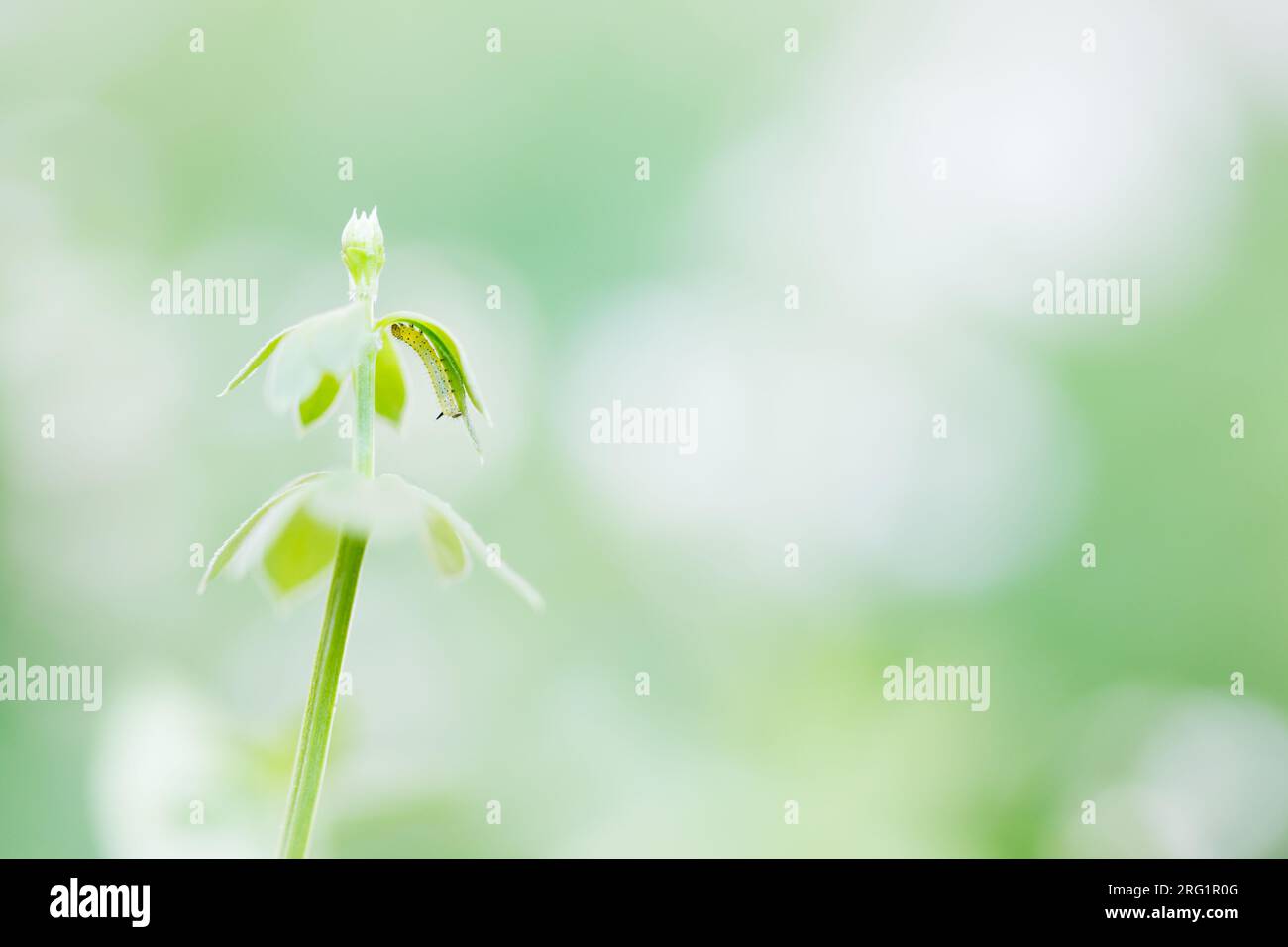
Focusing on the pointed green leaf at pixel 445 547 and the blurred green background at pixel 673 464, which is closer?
the pointed green leaf at pixel 445 547

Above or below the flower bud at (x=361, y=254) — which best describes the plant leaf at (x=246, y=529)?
below

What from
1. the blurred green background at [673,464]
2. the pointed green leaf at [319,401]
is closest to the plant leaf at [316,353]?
the pointed green leaf at [319,401]

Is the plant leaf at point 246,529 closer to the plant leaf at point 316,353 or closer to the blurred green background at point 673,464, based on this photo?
the plant leaf at point 316,353

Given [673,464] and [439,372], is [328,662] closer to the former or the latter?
[439,372]

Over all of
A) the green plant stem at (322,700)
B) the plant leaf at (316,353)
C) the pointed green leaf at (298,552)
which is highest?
the plant leaf at (316,353)
